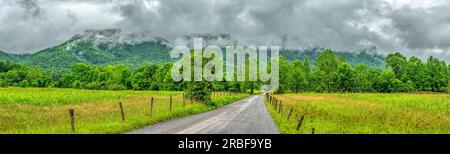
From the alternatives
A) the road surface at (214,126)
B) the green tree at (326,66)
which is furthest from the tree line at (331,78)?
the road surface at (214,126)

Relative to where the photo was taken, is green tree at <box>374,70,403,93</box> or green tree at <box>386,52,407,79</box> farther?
green tree at <box>386,52,407,79</box>

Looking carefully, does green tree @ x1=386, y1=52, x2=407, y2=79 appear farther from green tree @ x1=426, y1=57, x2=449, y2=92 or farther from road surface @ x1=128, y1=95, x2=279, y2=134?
road surface @ x1=128, y1=95, x2=279, y2=134

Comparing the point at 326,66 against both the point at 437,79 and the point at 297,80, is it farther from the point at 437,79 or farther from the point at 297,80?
the point at 437,79

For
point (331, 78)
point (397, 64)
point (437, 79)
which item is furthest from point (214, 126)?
point (397, 64)

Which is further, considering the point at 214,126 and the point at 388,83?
the point at 388,83

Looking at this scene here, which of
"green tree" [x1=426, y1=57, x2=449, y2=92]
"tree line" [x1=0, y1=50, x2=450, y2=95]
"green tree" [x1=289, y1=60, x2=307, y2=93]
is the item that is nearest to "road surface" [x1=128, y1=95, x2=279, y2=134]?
"tree line" [x1=0, y1=50, x2=450, y2=95]

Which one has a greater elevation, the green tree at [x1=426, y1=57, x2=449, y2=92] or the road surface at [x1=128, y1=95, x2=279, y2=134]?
the green tree at [x1=426, y1=57, x2=449, y2=92]

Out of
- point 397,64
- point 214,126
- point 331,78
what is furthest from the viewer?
point 397,64
